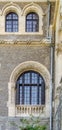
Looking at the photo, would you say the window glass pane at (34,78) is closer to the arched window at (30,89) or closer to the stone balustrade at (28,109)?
the arched window at (30,89)

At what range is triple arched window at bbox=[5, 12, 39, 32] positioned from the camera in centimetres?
3347

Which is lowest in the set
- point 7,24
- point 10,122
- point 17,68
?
point 10,122

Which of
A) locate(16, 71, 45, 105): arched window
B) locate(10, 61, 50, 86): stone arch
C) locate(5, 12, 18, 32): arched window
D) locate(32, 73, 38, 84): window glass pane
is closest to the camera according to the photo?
locate(10, 61, 50, 86): stone arch

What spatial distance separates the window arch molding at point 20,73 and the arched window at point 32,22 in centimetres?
269

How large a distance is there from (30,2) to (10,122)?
803cm

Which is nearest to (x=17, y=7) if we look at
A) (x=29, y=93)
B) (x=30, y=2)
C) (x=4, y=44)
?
(x=30, y=2)

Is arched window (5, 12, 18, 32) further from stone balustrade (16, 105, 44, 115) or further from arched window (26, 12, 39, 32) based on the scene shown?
stone balustrade (16, 105, 44, 115)

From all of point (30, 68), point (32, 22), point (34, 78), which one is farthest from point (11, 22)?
point (34, 78)

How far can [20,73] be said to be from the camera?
3184cm

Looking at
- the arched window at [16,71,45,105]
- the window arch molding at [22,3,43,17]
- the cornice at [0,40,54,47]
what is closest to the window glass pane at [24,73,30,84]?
the arched window at [16,71,45,105]

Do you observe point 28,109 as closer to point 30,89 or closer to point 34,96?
point 34,96

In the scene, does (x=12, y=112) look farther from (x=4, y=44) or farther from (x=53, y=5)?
(x=53, y=5)

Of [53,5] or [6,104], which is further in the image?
[53,5]

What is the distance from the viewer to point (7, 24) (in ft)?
110
